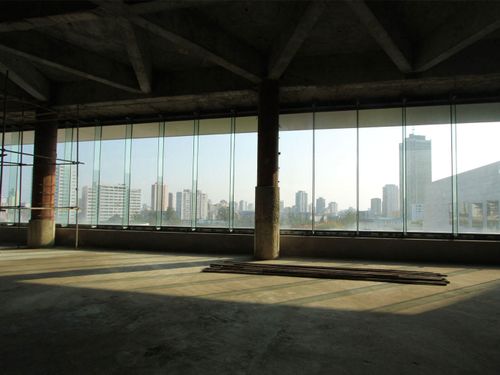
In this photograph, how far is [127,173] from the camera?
17.6 meters

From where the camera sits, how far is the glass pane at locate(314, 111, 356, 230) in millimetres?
14625

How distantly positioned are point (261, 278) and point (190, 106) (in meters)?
9.76

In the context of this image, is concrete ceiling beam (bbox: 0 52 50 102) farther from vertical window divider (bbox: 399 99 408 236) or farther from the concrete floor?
vertical window divider (bbox: 399 99 408 236)

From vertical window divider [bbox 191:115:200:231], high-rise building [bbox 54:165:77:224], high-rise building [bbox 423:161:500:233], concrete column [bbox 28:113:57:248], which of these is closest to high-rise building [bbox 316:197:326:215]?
high-rise building [bbox 423:161:500:233]

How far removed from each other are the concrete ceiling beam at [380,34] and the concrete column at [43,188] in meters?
14.6

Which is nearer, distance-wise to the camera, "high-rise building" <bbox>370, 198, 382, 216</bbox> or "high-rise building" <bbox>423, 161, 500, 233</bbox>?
"high-rise building" <bbox>423, 161, 500, 233</bbox>

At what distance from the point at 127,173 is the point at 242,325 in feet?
46.0

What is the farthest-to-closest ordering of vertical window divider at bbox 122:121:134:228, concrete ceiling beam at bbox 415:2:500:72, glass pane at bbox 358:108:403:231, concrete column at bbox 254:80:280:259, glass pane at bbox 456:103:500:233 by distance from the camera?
1. vertical window divider at bbox 122:121:134:228
2. glass pane at bbox 358:108:403:231
3. glass pane at bbox 456:103:500:233
4. concrete column at bbox 254:80:280:259
5. concrete ceiling beam at bbox 415:2:500:72

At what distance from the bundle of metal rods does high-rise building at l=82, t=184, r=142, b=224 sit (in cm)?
822

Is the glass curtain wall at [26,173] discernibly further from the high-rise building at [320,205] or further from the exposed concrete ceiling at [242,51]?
the high-rise building at [320,205]

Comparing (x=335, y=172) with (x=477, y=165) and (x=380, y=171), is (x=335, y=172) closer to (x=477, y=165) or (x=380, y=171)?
(x=380, y=171)

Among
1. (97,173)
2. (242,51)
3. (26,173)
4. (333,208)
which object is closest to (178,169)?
(97,173)

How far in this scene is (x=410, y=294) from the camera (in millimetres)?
7652

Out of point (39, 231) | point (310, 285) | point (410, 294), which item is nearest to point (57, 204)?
point (39, 231)
